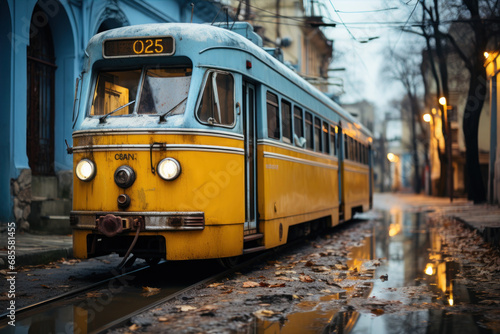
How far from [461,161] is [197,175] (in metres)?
43.9

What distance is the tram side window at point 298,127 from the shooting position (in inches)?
432

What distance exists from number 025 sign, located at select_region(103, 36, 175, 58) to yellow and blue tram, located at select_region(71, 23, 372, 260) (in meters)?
0.01

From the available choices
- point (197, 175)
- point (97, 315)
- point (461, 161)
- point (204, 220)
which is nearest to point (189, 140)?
point (197, 175)

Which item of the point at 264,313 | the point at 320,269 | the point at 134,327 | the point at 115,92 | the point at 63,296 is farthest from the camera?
the point at 320,269

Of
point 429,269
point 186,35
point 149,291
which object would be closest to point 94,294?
point 149,291

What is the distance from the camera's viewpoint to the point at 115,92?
8.11 m

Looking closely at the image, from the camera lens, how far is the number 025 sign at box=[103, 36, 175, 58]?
7.84 metres

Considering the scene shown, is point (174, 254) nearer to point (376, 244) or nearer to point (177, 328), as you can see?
point (177, 328)

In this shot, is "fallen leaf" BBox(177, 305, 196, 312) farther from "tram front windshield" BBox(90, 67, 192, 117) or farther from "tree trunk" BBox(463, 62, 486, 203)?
"tree trunk" BBox(463, 62, 486, 203)

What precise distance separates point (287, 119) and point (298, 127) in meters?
0.82

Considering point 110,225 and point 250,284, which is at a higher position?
point 110,225

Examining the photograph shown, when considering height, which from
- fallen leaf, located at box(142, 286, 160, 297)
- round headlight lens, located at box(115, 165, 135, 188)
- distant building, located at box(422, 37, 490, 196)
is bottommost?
fallen leaf, located at box(142, 286, 160, 297)

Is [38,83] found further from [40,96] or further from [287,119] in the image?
Answer: [287,119]

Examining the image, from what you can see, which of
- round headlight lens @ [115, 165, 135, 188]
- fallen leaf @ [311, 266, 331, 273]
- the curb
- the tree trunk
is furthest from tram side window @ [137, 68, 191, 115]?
the tree trunk
